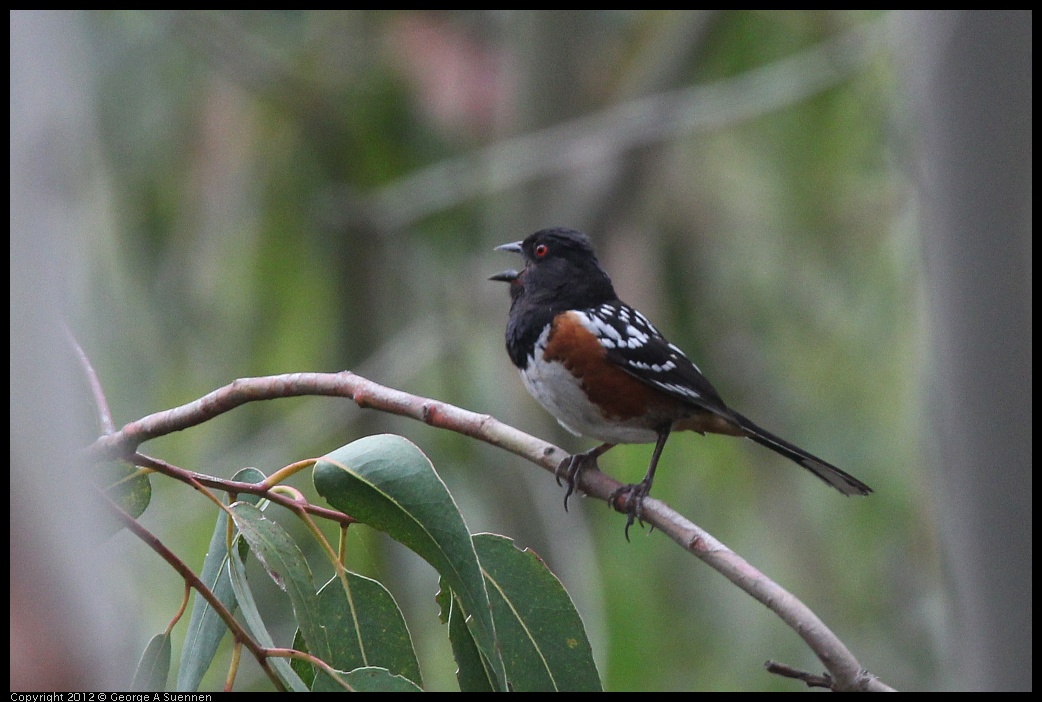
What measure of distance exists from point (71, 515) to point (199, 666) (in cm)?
82

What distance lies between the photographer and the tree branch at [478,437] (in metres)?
1.42

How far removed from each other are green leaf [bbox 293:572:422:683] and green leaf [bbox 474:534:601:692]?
0.53 feet

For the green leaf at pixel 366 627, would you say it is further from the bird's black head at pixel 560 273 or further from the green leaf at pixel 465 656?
the bird's black head at pixel 560 273

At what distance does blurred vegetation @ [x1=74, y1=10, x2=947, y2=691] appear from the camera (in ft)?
14.7

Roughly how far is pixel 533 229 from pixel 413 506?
9.57 ft

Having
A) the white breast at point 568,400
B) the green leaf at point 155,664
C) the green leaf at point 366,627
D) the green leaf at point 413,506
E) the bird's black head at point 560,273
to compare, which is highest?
the bird's black head at point 560,273

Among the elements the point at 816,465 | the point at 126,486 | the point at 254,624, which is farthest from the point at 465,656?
the point at 816,465

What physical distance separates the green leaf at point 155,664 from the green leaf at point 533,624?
527mm

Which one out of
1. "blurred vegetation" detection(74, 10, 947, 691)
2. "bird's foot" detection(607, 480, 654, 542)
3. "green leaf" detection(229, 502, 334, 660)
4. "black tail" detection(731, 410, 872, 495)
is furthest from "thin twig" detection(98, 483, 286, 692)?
"blurred vegetation" detection(74, 10, 947, 691)

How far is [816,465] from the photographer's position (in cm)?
256

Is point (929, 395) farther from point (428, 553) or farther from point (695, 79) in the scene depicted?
point (695, 79)

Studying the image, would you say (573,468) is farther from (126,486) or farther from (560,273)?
(126,486)

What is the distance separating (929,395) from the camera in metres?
2.11

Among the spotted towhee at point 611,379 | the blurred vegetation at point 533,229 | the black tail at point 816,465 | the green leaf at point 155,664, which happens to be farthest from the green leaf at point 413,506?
the blurred vegetation at point 533,229
